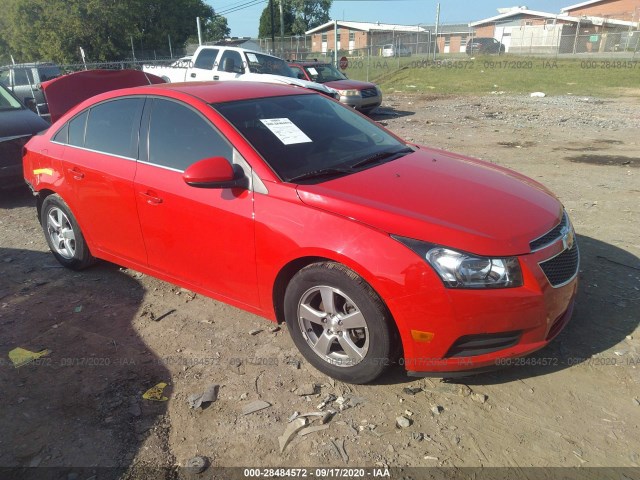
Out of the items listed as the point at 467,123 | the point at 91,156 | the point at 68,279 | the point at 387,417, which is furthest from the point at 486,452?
the point at 467,123

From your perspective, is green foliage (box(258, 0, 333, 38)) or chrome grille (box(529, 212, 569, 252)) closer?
chrome grille (box(529, 212, 569, 252))

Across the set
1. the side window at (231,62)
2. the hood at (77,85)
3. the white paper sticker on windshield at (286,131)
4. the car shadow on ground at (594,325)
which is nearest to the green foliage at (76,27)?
the side window at (231,62)

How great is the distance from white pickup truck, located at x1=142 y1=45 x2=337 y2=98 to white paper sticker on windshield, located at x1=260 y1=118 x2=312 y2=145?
9.06 meters

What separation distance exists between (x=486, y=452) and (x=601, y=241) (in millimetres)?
3278

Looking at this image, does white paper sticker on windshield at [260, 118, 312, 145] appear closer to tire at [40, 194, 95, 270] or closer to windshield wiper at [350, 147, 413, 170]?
windshield wiper at [350, 147, 413, 170]

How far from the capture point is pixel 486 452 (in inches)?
95.3

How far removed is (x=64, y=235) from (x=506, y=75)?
84.2 ft

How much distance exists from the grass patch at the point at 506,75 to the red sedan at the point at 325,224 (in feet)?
65.4

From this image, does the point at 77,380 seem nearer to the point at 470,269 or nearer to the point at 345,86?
the point at 470,269

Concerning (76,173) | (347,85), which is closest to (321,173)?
(76,173)

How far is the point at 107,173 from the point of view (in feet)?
12.6

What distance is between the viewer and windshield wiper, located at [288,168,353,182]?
3066 mm

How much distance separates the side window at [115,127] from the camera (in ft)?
12.4

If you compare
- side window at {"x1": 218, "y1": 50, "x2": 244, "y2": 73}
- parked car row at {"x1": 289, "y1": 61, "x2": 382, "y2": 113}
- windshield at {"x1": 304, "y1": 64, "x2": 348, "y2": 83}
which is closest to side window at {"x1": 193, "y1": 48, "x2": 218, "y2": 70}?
side window at {"x1": 218, "y1": 50, "x2": 244, "y2": 73}
